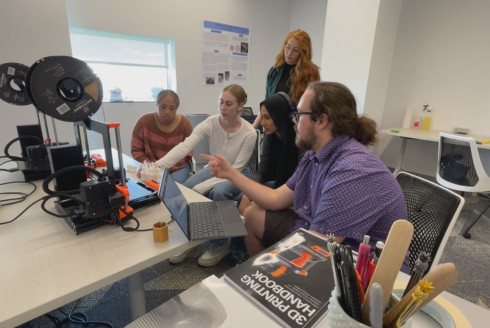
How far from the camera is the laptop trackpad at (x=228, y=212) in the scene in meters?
1.02

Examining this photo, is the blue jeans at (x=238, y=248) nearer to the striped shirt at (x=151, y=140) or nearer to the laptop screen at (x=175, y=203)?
the striped shirt at (x=151, y=140)

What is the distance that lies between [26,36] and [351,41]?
3.50m

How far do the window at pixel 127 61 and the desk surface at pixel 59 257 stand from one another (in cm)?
287

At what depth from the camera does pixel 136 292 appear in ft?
3.31

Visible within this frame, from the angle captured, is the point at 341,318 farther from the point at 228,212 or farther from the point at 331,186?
the point at 228,212

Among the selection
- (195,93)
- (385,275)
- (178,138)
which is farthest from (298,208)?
(195,93)

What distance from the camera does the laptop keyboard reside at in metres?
0.92

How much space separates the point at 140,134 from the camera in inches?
88.7

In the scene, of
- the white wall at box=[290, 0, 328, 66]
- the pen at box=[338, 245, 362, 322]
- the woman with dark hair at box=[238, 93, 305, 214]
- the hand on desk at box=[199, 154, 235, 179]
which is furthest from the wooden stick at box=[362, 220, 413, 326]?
the white wall at box=[290, 0, 328, 66]

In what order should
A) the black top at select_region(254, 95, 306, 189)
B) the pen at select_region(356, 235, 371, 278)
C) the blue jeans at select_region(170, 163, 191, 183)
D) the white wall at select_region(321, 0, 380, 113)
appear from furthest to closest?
the white wall at select_region(321, 0, 380, 113)
the blue jeans at select_region(170, 163, 191, 183)
the black top at select_region(254, 95, 306, 189)
the pen at select_region(356, 235, 371, 278)

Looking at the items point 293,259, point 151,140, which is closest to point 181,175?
point 151,140

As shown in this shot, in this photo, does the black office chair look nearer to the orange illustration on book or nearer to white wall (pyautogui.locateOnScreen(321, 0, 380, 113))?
white wall (pyautogui.locateOnScreen(321, 0, 380, 113))

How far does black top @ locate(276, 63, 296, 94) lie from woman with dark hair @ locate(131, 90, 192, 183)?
0.90m

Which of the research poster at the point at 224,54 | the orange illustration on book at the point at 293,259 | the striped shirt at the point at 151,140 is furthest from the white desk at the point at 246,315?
the research poster at the point at 224,54
